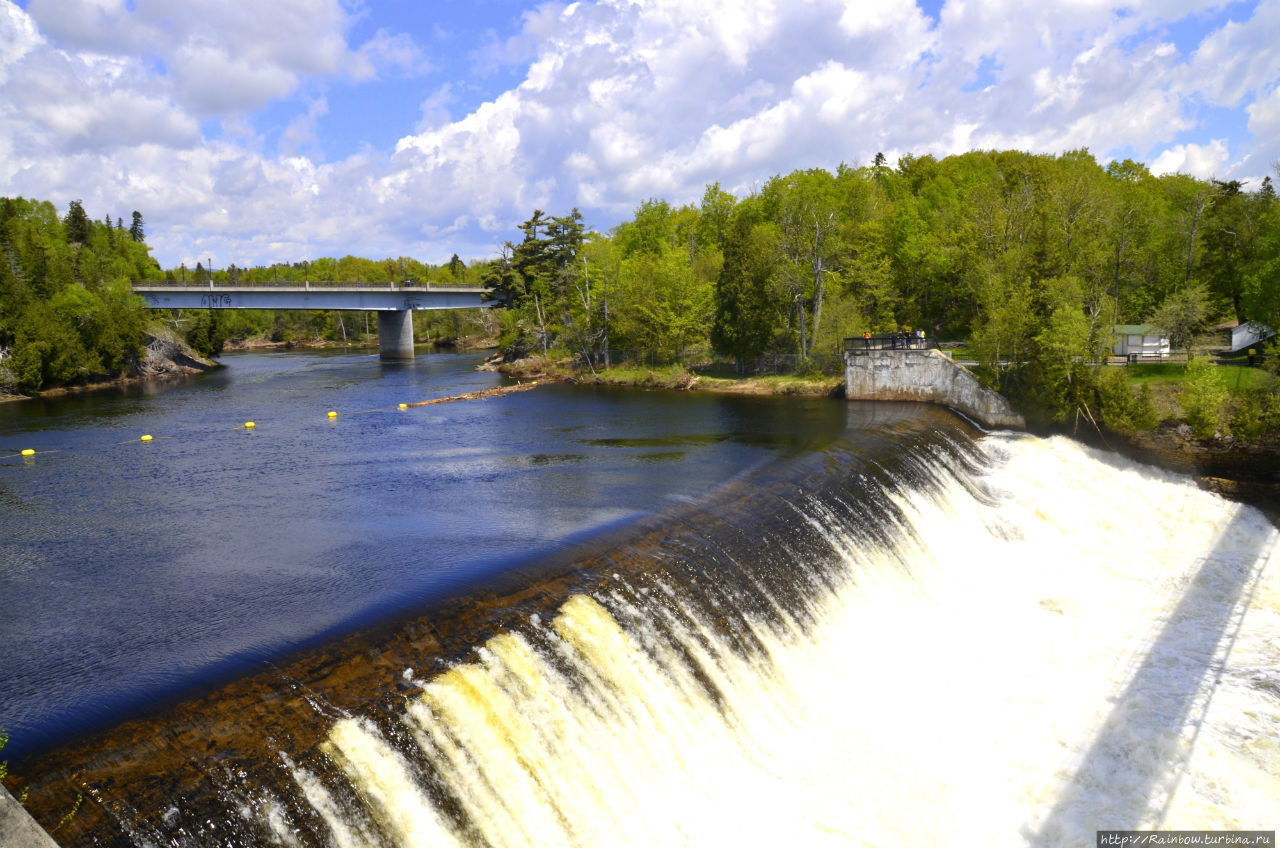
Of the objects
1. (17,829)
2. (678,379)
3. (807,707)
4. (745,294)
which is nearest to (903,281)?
(745,294)

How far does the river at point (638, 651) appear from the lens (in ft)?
32.5

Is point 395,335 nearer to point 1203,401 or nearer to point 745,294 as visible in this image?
point 745,294

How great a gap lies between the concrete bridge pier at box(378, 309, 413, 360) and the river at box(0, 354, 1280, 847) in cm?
6075

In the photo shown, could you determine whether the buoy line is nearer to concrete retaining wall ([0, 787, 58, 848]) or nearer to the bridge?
the bridge

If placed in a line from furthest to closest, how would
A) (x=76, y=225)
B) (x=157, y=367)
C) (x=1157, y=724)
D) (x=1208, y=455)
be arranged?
(x=76, y=225), (x=157, y=367), (x=1208, y=455), (x=1157, y=724)

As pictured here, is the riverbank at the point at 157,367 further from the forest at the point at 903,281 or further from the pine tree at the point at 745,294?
the pine tree at the point at 745,294

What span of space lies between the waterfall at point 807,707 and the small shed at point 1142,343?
2014 centimetres

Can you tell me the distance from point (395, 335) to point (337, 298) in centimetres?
918

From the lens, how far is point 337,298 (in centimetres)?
8131

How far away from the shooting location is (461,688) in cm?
1103

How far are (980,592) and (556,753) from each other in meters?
14.4

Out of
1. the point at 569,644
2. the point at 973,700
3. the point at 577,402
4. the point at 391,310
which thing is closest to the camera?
the point at 569,644

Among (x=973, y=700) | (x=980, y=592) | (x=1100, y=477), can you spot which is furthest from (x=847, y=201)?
(x=973, y=700)

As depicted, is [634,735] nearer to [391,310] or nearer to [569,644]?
[569,644]
